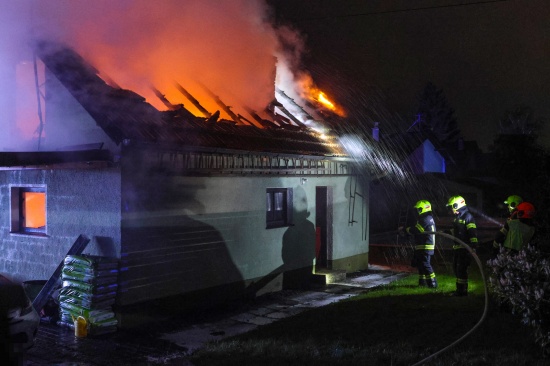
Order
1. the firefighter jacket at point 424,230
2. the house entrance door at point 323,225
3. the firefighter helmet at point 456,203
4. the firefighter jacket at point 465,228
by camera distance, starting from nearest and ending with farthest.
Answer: the firefighter jacket at point 465,228 → the firefighter helmet at point 456,203 → the firefighter jacket at point 424,230 → the house entrance door at point 323,225

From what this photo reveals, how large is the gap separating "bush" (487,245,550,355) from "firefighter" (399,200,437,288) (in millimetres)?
4418

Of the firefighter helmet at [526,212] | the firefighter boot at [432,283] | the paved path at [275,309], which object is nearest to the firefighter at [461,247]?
the firefighter boot at [432,283]

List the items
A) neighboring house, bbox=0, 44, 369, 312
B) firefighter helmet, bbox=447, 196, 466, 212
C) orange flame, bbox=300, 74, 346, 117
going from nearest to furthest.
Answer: neighboring house, bbox=0, 44, 369, 312 → firefighter helmet, bbox=447, 196, 466, 212 → orange flame, bbox=300, 74, 346, 117

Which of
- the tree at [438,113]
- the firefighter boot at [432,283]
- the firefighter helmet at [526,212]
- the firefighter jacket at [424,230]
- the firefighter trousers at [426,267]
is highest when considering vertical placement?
the tree at [438,113]

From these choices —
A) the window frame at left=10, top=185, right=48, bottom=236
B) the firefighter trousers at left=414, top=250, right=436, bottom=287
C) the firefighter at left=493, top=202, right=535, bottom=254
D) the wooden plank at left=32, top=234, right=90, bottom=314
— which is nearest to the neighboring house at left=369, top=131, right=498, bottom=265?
the firefighter trousers at left=414, top=250, right=436, bottom=287

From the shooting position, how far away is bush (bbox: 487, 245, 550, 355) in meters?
6.23

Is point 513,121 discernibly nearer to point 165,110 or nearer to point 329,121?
point 329,121

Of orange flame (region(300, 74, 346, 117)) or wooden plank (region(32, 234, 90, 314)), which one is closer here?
wooden plank (region(32, 234, 90, 314))

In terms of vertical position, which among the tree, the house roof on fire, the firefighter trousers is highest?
the tree

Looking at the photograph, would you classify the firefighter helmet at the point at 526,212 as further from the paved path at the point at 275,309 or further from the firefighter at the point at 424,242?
the paved path at the point at 275,309

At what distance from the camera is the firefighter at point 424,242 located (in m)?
11.4

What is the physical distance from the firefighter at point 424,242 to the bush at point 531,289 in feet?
14.5

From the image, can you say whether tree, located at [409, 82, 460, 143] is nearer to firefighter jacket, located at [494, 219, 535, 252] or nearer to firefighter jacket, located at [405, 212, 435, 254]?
firefighter jacket, located at [405, 212, 435, 254]

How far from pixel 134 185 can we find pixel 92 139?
1.14m
